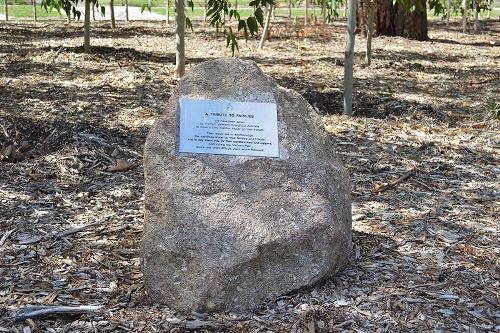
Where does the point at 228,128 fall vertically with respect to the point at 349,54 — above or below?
below

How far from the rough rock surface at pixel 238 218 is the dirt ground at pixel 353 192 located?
113 mm

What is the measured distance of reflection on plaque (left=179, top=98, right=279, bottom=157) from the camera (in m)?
3.29

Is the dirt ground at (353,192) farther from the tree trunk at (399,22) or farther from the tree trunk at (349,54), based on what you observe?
the tree trunk at (399,22)

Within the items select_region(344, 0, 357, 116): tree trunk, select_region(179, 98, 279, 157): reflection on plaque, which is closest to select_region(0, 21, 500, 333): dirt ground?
select_region(344, 0, 357, 116): tree trunk

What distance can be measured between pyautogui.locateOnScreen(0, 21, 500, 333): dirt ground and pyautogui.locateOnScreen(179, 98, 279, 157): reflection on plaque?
72 centimetres

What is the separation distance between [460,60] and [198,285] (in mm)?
8850

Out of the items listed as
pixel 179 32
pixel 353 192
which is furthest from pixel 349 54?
pixel 179 32

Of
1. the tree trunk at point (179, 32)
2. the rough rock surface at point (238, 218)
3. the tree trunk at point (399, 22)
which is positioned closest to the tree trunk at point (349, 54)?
the tree trunk at point (179, 32)

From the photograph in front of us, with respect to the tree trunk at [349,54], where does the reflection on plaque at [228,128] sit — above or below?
below

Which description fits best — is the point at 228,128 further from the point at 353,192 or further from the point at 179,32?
the point at 179,32

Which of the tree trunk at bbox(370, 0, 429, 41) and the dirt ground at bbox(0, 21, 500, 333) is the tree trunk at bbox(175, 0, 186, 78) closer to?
the dirt ground at bbox(0, 21, 500, 333)

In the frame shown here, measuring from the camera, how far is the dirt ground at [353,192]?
9.91ft

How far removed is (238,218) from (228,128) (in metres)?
0.50

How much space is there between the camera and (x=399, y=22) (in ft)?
44.7
